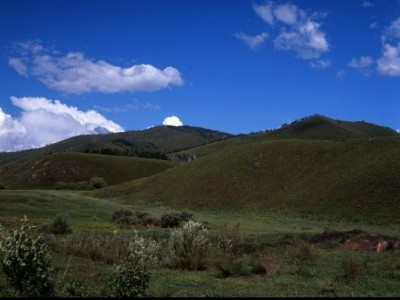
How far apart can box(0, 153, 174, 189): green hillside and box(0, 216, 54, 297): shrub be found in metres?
121

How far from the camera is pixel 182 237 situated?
17.6m

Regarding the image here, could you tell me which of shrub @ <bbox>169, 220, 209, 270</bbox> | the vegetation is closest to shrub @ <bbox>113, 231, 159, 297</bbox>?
the vegetation

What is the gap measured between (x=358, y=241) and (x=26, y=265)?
17.8 meters

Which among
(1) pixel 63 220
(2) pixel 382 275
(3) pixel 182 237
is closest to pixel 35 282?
(3) pixel 182 237

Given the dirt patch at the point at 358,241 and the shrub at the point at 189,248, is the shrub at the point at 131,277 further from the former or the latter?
the dirt patch at the point at 358,241

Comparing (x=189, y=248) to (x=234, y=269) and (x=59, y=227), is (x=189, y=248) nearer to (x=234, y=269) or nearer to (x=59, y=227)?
(x=234, y=269)

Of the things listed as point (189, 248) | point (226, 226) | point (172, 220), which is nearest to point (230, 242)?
point (226, 226)

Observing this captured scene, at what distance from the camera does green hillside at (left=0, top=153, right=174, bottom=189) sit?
431 ft

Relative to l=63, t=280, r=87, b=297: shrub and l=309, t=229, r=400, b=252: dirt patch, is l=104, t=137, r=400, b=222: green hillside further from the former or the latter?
l=63, t=280, r=87, b=297: shrub

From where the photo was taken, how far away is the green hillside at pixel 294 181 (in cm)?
5469

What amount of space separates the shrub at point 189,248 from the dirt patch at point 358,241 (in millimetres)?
8797

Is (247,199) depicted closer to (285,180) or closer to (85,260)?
(285,180)

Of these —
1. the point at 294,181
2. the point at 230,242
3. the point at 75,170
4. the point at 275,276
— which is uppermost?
the point at 75,170

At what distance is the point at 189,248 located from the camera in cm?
1761
